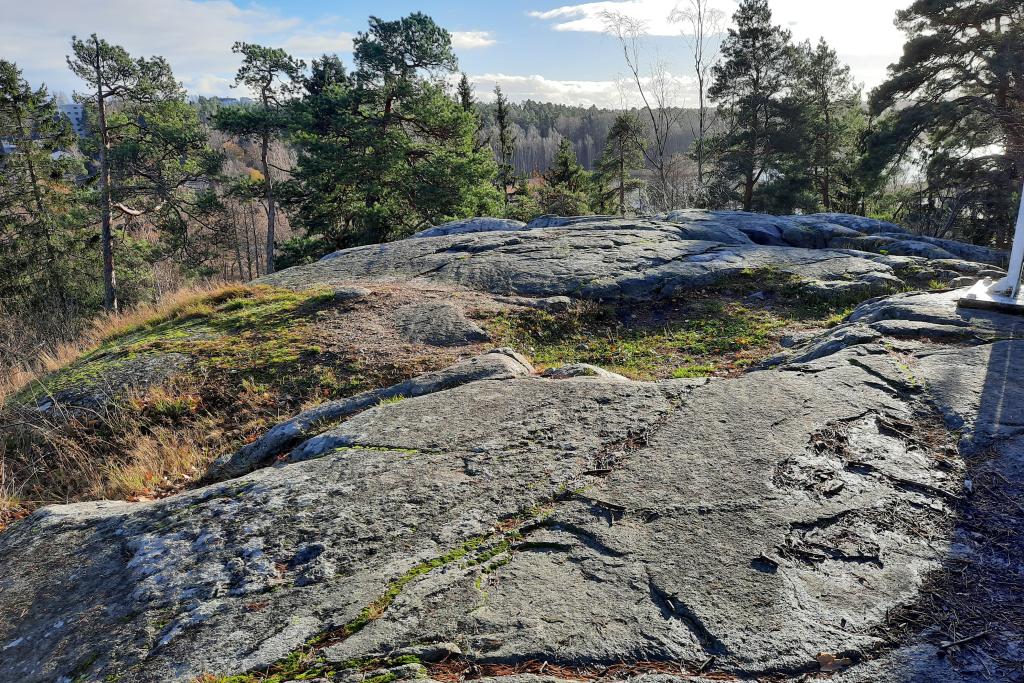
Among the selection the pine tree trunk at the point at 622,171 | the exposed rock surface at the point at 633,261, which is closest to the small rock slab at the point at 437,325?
the exposed rock surface at the point at 633,261

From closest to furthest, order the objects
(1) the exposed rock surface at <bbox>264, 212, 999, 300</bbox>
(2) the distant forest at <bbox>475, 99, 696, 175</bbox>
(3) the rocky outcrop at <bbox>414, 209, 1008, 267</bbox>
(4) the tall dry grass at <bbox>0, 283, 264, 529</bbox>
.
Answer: (4) the tall dry grass at <bbox>0, 283, 264, 529</bbox>, (1) the exposed rock surface at <bbox>264, 212, 999, 300</bbox>, (3) the rocky outcrop at <bbox>414, 209, 1008, 267</bbox>, (2) the distant forest at <bbox>475, 99, 696, 175</bbox>

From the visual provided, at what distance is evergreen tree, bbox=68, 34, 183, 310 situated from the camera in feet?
60.7

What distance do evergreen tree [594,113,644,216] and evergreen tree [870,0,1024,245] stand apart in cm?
1641

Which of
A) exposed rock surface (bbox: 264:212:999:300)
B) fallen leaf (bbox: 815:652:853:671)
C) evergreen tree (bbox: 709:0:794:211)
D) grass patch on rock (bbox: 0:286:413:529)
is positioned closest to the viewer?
fallen leaf (bbox: 815:652:853:671)

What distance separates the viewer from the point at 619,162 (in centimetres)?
3656

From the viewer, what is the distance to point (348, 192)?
68.6 ft

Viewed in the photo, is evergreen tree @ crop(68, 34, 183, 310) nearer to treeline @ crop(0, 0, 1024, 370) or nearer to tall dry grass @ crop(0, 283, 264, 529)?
treeline @ crop(0, 0, 1024, 370)

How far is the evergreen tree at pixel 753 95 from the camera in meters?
24.4

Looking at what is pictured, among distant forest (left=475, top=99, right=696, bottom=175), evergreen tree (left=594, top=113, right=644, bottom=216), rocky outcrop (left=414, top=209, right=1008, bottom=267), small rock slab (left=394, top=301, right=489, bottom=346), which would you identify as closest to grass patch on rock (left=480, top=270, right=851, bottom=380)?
small rock slab (left=394, top=301, right=489, bottom=346)

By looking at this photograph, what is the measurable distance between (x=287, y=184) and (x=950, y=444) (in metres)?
22.4

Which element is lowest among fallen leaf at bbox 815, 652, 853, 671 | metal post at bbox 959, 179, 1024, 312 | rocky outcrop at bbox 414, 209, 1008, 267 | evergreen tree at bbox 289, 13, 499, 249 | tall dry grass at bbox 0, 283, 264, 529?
tall dry grass at bbox 0, 283, 264, 529

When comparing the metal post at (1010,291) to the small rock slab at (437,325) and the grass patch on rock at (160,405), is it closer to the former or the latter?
the small rock slab at (437,325)

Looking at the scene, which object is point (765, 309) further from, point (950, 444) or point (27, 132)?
point (27, 132)

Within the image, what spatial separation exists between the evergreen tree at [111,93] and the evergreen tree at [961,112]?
1005 inches
